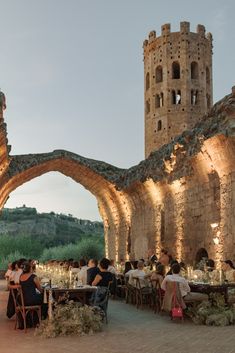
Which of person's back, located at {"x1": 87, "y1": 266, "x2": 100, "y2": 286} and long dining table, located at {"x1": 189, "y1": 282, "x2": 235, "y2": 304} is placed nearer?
long dining table, located at {"x1": 189, "y1": 282, "x2": 235, "y2": 304}

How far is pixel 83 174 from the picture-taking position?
1131 inches

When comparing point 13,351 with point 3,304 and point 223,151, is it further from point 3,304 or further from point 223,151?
point 223,151

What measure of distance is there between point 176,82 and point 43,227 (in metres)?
39.6

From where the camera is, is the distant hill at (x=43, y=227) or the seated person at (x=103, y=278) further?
the distant hill at (x=43, y=227)

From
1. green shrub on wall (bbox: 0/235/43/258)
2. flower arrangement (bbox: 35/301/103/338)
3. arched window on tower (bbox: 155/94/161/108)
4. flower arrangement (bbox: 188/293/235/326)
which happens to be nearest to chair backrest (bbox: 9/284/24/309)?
flower arrangement (bbox: 35/301/103/338)

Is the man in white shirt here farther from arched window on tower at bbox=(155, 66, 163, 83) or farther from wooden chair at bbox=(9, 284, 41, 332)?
arched window on tower at bbox=(155, 66, 163, 83)

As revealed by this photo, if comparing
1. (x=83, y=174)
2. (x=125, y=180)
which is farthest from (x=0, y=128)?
(x=83, y=174)

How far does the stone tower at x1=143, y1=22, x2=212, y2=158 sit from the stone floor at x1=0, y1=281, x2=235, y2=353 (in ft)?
108

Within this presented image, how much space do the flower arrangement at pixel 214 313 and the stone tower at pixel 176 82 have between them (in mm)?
31827

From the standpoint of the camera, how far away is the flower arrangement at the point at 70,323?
27.1ft

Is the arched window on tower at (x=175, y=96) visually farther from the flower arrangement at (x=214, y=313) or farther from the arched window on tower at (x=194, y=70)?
the flower arrangement at (x=214, y=313)

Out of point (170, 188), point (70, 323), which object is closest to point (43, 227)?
point (170, 188)

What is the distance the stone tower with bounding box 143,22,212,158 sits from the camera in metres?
42.0

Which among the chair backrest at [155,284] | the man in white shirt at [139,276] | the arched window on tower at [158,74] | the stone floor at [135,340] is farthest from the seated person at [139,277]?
the arched window on tower at [158,74]
